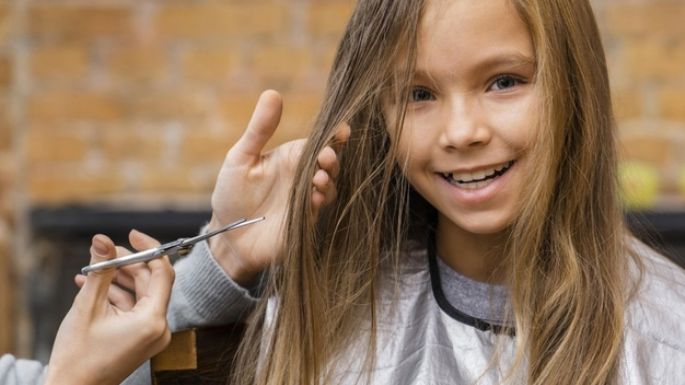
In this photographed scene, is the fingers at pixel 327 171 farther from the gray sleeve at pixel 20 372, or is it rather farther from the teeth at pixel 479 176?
the gray sleeve at pixel 20 372

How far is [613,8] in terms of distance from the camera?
12.7 ft

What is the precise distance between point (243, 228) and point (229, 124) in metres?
1.70

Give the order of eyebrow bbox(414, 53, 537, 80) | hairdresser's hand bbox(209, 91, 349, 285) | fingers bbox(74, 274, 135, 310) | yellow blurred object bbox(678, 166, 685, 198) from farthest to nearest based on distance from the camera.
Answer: yellow blurred object bbox(678, 166, 685, 198) < hairdresser's hand bbox(209, 91, 349, 285) < fingers bbox(74, 274, 135, 310) < eyebrow bbox(414, 53, 537, 80)

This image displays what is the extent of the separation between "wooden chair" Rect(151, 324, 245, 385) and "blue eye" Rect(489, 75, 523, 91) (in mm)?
598

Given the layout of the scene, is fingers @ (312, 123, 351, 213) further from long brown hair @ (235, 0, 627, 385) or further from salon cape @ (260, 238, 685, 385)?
salon cape @ (260, 238, 685, 385)

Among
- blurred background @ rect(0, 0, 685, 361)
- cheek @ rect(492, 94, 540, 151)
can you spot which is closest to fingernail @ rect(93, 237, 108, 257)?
cheek @ rect(492, 94, 540, 151)

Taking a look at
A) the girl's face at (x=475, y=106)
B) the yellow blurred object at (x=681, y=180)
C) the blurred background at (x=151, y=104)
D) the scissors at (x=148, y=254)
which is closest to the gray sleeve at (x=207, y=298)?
the scissors at (x=148, y=254)

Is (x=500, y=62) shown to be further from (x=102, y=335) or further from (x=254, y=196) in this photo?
(x=102, y=335)

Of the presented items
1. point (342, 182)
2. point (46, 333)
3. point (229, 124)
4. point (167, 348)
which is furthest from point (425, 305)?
point (46, 333)

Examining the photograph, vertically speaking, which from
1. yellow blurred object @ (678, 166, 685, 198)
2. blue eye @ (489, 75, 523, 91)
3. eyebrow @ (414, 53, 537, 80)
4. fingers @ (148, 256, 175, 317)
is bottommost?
yellow blurred object @ (678, 166, 685, 198)

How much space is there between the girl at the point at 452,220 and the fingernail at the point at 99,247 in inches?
10.1

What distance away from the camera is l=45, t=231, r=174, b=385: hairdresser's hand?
2.05 meters

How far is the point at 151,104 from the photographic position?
396 cm

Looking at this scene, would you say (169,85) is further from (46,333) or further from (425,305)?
(425,305)
